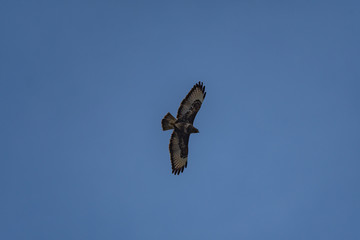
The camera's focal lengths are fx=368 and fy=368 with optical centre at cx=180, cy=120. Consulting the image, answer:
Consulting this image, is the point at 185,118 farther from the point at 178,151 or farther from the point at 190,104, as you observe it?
the point at 178,151

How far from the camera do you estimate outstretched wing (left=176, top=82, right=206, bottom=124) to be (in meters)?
16.1

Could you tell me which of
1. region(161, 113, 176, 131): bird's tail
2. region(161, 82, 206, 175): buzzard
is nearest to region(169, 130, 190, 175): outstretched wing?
region(161, 82, 206, 175): buzzard

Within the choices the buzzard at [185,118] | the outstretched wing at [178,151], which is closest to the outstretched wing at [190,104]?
the buzzard at [185,118]

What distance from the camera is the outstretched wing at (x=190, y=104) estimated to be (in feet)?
52.7

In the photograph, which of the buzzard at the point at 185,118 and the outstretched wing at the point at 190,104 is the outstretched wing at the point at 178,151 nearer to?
the buzzard at the point at 185,118

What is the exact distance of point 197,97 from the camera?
53.3 ft

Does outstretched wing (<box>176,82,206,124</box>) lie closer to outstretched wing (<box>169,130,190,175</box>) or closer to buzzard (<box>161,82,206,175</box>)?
buzzard (<box>161,82,206,175</box>)

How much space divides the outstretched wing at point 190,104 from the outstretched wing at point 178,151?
800 millimetres

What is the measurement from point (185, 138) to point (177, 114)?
1230 millimetres

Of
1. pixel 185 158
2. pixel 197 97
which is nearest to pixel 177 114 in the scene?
pixel 197 97

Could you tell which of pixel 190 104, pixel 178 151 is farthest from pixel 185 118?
pixel 178 151

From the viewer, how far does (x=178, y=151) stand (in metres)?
17.0

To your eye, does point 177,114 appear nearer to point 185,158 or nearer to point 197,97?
point 197,97

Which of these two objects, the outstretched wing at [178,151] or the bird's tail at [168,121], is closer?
the bird's tail at [168,121]
